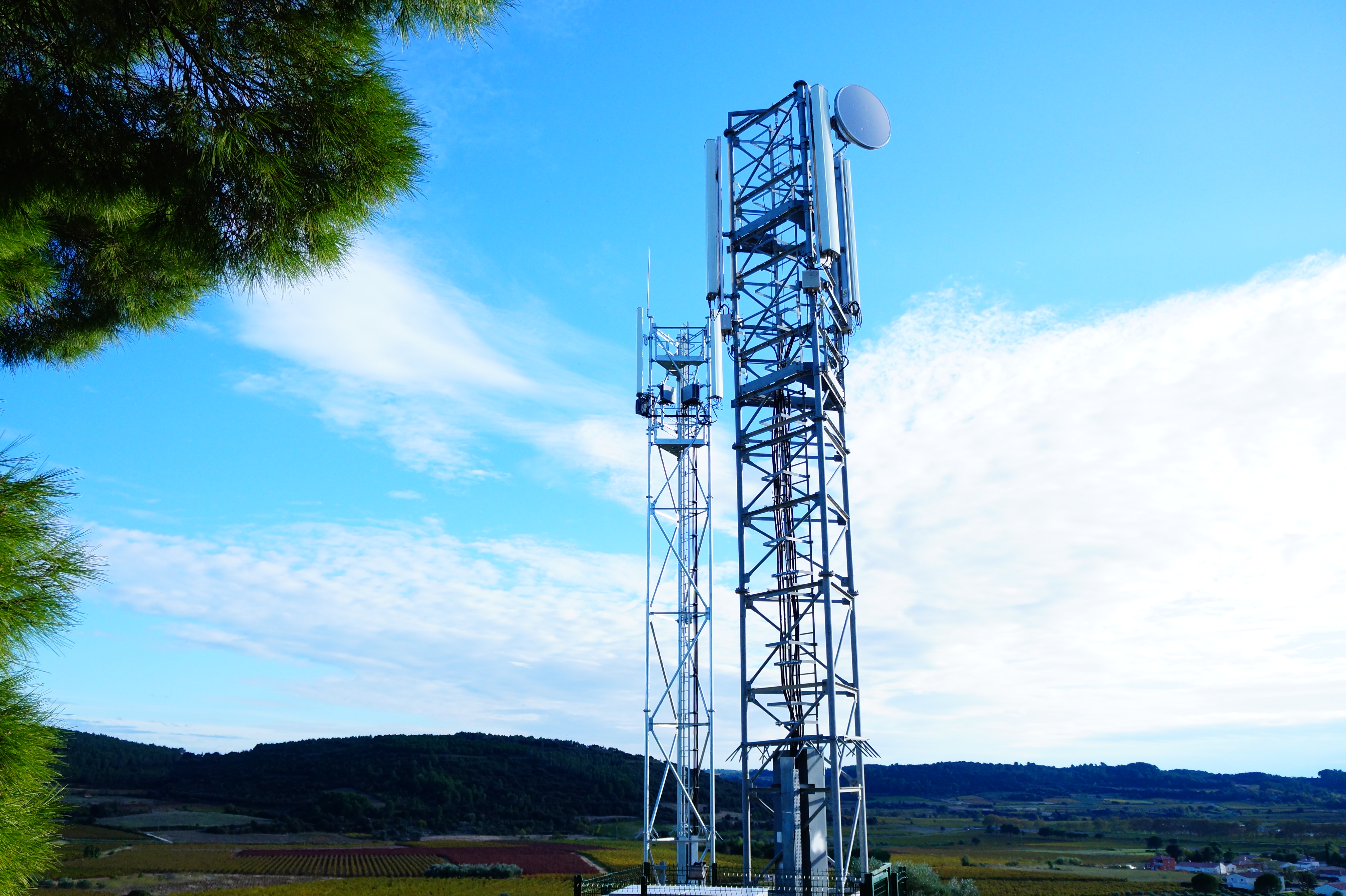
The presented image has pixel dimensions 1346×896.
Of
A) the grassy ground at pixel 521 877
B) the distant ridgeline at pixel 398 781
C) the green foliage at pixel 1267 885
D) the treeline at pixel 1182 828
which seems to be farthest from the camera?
the treeline at pixel 1182 828

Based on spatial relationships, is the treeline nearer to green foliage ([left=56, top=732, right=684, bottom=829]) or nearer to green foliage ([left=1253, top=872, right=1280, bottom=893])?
green foliage ([left=1253, top=872, right=1280, bottom=893])

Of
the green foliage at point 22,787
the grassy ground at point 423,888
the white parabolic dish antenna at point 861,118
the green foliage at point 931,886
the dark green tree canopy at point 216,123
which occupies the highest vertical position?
the white parabolic dish antenna at point 861,118

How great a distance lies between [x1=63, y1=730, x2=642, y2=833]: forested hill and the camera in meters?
94.6

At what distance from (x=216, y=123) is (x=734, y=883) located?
1690 centimetres

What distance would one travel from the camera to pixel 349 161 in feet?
18.6

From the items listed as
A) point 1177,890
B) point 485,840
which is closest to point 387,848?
point 485,840

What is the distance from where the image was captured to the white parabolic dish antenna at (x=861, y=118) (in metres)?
19.2

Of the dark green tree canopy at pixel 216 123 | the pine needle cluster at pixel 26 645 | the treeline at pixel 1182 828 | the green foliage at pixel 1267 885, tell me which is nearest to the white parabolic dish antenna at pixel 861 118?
the dark green tree canopy at pixel 216 123

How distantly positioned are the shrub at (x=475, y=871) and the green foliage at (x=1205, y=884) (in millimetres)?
42630

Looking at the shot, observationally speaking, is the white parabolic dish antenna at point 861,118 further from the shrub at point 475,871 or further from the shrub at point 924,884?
the shrub at point 475,871

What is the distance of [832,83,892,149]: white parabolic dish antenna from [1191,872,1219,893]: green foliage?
55.3 meters

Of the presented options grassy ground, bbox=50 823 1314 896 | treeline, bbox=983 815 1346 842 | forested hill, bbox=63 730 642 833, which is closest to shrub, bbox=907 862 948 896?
grassy ground, bbox=50 823 1314 896

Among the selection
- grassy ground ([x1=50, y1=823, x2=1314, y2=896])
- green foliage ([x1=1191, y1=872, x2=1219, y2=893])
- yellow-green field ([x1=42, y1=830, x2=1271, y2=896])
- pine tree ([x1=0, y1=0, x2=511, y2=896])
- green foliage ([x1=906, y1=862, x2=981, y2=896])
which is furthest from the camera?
green foliage ([x1=1191, y1=872, x2=1219, y2=893])

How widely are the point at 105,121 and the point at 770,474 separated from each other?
46.1 ft
